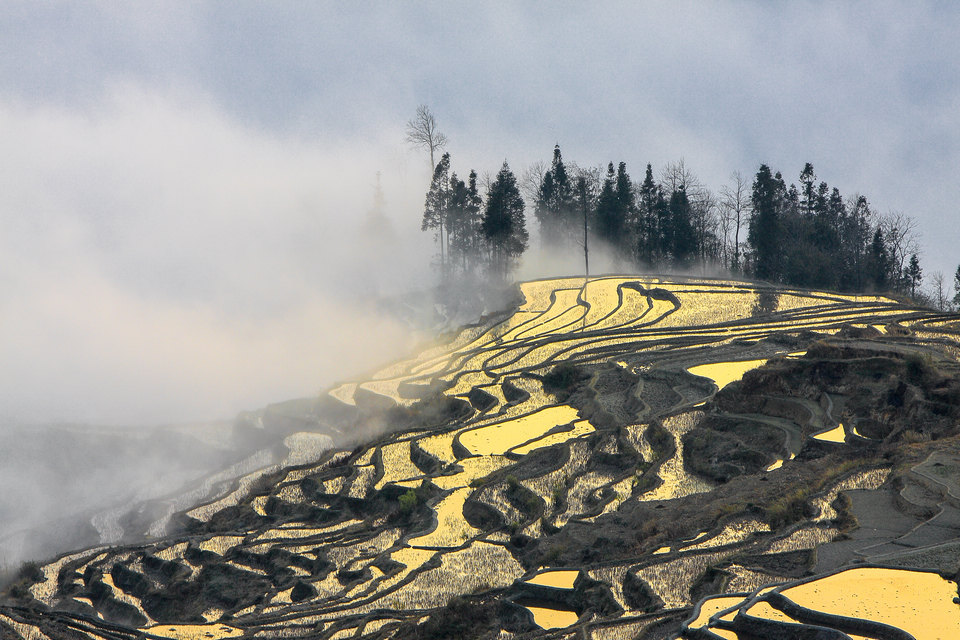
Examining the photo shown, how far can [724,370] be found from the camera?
1614 inches

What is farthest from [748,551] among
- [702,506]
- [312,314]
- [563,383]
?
[312,314]

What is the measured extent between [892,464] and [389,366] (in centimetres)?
3125

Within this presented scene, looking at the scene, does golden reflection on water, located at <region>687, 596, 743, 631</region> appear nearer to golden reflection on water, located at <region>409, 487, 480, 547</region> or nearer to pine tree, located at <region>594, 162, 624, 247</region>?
golden reflection on water, located at <region>409, 487, 480, 547</region>

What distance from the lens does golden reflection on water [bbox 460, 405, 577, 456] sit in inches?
1389

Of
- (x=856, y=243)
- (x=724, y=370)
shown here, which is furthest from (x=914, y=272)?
(x=724, y=370)

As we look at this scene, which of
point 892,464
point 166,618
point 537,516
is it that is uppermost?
point 892,464

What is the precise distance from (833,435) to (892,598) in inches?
555

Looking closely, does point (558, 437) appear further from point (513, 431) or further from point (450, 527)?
point (450, 527)

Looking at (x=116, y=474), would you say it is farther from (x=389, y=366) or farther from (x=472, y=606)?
(x=472, y=606)

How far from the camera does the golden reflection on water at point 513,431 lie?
35.3 m

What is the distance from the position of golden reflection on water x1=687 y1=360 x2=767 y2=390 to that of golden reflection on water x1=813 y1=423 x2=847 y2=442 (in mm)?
8070

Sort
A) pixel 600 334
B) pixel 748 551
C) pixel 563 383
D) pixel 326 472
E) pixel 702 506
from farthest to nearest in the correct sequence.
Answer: pixel 600 334 → pixel 563 383 → pixel 326 472 → pixel 702 506 → pixel 748 551

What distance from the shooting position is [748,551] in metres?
20.4

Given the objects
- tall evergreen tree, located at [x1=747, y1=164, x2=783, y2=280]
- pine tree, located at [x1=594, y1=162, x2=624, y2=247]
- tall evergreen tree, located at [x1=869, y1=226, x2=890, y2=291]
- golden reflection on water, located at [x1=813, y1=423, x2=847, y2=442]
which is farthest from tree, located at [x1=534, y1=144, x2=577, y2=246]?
golden reflection on water, located at [x1=813, y1=423, x2=847, y2=442]
